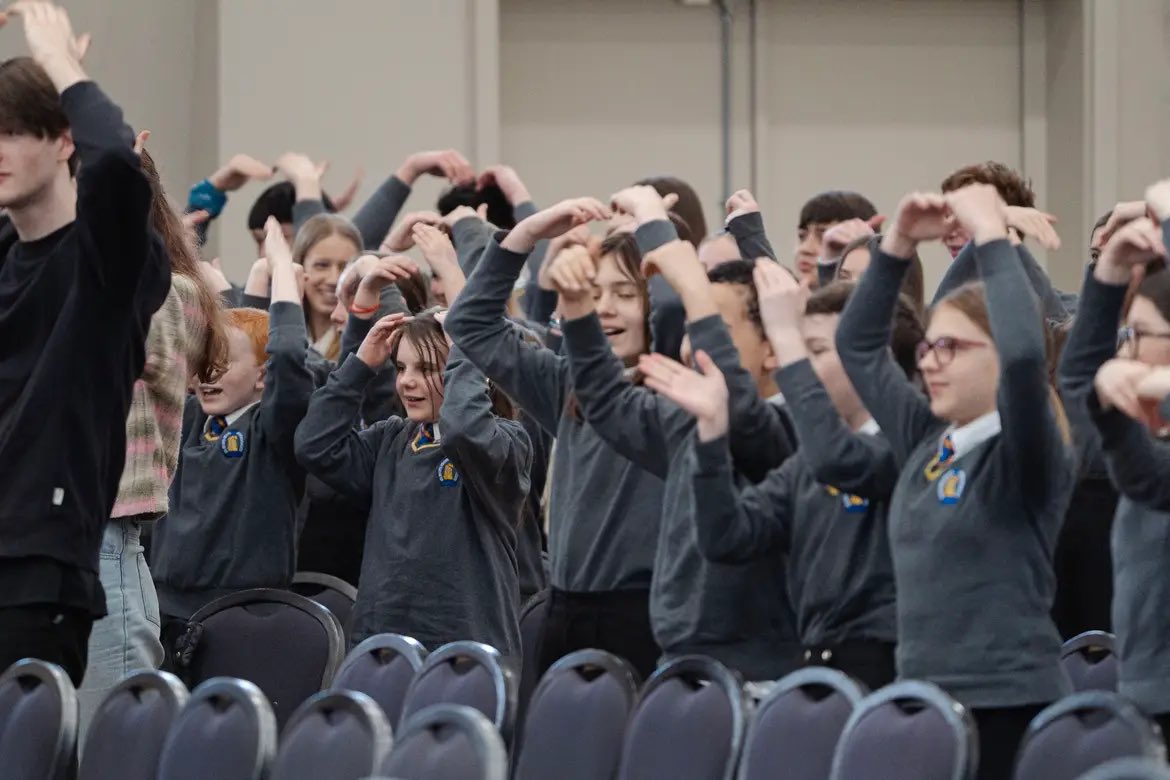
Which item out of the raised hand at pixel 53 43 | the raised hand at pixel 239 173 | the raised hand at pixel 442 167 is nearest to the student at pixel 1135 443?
the raised hand at pixel 53 43

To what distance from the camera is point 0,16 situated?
2.76 metres

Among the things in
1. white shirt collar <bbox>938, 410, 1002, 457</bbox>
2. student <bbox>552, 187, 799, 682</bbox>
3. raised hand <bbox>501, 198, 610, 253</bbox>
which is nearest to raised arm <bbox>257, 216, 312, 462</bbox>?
raised hand <bbox>501, 198, 610, 253</bbox>

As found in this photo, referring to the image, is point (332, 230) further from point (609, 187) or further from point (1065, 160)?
point (1065, 160)

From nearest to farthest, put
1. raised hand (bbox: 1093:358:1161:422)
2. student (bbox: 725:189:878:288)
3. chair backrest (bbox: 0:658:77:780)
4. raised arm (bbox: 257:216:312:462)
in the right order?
raised hand (bbox: 1093:358:1161:422), chair backrest (bbox: 0:658:77:780), raised arm (bbox: 257:216:312:462), student (bbox: 725:189:878:288)

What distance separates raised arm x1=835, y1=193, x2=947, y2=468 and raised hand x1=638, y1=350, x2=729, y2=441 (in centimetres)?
24

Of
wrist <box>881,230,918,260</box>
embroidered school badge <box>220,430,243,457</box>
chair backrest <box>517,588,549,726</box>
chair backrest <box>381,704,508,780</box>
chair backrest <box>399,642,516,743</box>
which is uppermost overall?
wrist <box>881,230,918,260</box>

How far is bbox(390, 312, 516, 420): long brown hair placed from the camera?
15.2ft

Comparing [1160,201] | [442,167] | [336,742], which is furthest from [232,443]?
[1160,201]

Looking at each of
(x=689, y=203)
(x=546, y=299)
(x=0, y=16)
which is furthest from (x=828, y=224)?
(x=0, y=16)

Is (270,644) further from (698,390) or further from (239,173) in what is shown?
(239,173)

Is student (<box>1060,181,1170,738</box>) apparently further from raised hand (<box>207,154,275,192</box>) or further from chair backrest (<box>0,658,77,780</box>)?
raised hand (<box>207,154,275,192</box>)

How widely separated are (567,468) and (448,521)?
486mm

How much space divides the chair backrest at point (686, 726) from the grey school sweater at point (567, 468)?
36.2 inches

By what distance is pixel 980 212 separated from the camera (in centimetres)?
319
